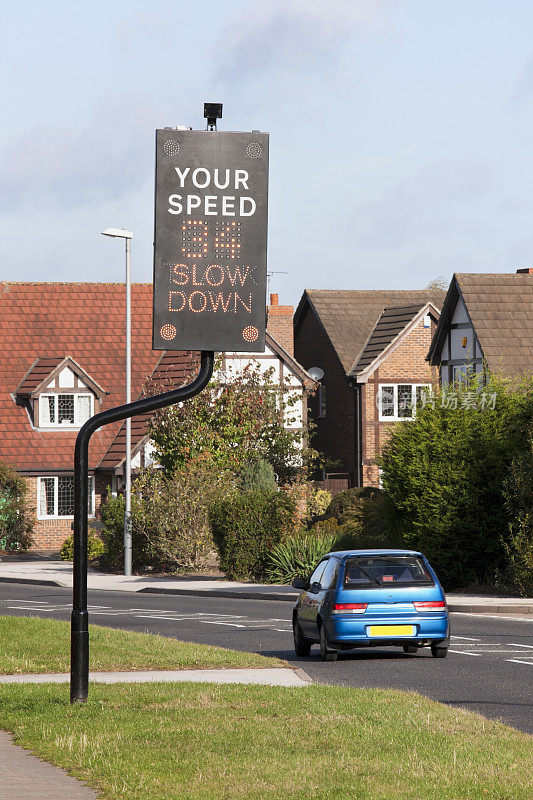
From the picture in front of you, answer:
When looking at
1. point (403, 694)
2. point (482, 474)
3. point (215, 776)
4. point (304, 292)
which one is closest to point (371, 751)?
point (215, 776)

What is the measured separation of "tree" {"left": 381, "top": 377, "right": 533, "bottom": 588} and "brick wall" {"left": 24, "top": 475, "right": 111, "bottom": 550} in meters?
21.1

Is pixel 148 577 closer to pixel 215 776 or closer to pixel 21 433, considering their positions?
pixel 21 433

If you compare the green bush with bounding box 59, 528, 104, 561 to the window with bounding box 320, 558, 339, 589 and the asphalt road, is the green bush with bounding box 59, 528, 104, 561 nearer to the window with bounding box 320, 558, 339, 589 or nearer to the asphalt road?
the asphalt road

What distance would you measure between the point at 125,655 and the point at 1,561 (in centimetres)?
2786

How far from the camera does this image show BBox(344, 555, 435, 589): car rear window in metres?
16.5

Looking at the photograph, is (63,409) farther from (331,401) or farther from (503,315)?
(503,315)

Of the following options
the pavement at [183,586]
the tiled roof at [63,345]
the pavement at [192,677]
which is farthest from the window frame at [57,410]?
the pavement at [192,677]

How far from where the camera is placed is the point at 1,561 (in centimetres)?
4262

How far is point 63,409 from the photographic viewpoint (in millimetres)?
48688

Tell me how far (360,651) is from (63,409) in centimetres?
3198

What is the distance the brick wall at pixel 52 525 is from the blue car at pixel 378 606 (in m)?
30.6

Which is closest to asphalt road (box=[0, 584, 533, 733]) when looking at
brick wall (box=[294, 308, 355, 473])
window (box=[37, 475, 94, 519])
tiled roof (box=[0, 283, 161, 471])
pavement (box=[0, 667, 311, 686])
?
pavement (box=[0, 667, 311, 686])

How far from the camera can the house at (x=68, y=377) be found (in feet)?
154

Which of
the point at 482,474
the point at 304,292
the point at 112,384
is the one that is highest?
the point at 304,292
